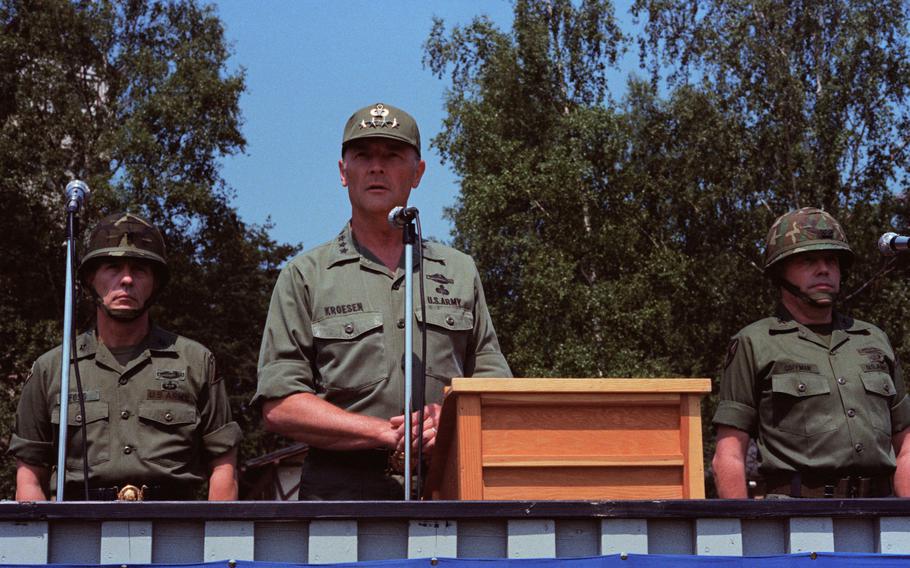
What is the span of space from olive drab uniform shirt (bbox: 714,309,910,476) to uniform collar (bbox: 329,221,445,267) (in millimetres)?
1482

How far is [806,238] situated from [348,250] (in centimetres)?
221

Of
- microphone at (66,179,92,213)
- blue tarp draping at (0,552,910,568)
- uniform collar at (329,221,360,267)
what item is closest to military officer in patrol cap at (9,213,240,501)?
microphone at (66,179,92,213)

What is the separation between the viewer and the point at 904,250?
5223 mm

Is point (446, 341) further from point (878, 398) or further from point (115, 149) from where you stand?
point (115, 149)

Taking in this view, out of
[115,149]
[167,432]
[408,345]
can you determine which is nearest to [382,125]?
[408,345]

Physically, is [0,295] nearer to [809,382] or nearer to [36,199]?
[36,199]

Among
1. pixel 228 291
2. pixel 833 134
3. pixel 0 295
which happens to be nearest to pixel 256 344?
pixel 228 291

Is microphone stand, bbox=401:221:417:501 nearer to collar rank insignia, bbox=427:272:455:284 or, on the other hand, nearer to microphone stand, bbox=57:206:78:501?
collar rank insignia, bbox=427:272:455:284

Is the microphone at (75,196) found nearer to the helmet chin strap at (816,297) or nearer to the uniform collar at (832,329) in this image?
the uniform collar at (832,329)

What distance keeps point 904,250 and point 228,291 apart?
36422 mm

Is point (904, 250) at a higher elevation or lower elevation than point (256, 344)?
lower

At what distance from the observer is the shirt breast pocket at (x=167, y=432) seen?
553 centimetres

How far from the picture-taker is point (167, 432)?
561 centimetres

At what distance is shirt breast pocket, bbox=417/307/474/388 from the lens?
539 cm
